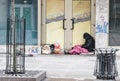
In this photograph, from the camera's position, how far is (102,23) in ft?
67.3

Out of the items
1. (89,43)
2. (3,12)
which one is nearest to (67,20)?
(89,43)

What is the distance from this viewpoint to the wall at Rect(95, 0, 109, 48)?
20391mm

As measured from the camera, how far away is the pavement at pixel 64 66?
1384cm

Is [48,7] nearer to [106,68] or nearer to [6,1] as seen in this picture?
[6,1]

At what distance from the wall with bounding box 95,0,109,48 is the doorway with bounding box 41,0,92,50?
0.84 meters

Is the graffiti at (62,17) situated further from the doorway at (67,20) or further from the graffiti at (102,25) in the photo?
the graffiti at (102,25)

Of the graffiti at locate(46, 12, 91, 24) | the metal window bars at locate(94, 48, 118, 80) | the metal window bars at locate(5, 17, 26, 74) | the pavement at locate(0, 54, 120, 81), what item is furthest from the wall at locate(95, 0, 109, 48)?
the metal window bars at locate(94, 48, 118, 80)

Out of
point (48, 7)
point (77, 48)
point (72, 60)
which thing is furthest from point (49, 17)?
point (72, 60)

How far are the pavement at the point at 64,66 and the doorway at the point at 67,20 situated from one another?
106 centimetres

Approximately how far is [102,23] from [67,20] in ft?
5.62

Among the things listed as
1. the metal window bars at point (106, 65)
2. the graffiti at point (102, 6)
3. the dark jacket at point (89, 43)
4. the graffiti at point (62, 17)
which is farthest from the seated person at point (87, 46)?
the metal window bars at point (106, 65)

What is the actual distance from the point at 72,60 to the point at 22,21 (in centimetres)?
624

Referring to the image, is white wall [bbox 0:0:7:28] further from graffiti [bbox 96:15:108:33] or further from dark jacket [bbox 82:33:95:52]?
Result: graffiti [bbox 96:15:108:33]

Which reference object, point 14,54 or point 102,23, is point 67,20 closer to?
point 102,23
